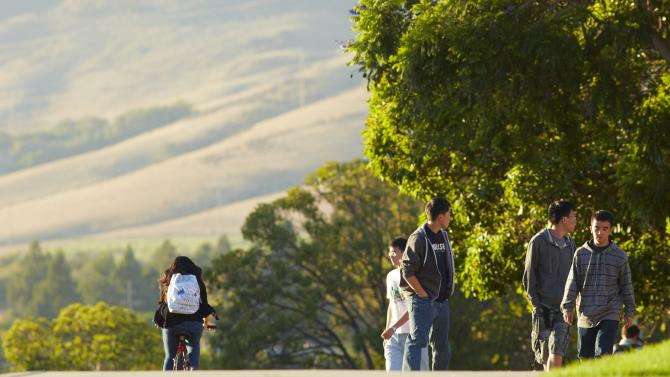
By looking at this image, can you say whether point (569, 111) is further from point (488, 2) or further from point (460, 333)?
point (460, 333)

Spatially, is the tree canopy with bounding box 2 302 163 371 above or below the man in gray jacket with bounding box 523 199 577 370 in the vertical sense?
above

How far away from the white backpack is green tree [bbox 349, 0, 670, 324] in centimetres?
704

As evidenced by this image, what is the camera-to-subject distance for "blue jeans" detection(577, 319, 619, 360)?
1237 centimetres

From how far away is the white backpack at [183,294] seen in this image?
1428 centimetres

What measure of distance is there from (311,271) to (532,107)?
4373 cm

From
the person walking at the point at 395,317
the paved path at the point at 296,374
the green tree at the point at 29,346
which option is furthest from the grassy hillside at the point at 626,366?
Result: the green tree at the point at 29,346

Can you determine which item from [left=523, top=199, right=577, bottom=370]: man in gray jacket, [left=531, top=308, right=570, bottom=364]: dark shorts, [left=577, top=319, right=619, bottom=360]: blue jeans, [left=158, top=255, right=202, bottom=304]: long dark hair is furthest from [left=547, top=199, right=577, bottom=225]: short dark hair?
[left=158, top=255, right=202, bottom=304]: long dark hair

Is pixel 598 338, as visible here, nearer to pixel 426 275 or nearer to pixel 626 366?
pixel 426 275

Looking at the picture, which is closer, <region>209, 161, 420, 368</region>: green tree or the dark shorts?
the dark shorts

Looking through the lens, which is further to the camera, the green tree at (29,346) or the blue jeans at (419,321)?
the green tree at (29,346)

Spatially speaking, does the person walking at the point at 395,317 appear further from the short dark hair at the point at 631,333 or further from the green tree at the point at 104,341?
the green tree at the point at 104,341

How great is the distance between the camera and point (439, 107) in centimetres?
2086

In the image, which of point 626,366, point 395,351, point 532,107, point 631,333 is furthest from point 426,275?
point 532,107

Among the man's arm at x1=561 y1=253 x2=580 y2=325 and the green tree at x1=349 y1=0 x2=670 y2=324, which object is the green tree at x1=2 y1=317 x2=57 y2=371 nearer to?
the green tree at x1=349 y1=0 x2=670 y2=324
